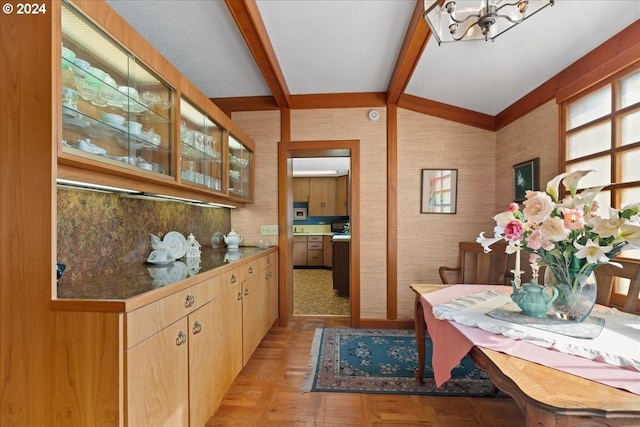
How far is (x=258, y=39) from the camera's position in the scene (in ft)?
6.22

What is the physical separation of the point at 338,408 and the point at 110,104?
214 centimetres

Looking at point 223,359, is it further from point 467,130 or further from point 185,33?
point 467,130

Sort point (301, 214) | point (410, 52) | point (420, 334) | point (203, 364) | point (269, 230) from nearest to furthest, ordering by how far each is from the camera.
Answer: point (203, 364), point (420, 334), point (410, 52), point (269, 230), point (301, 214)

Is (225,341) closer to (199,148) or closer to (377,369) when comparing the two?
(377,369)

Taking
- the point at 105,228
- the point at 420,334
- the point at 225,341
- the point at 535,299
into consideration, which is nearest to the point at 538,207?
the point at 535,299

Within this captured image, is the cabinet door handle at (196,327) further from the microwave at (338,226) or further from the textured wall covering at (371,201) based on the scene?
the microwave at (338,226)

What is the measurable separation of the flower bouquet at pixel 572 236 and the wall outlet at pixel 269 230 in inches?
91.7

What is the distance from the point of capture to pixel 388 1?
1720 millimetres

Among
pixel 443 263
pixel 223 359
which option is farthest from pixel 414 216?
pixel 223 359

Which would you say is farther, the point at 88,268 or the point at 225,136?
the point at 225,136

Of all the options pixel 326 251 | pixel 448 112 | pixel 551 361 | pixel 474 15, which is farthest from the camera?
pixel 326 251

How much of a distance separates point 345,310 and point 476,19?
127 inches

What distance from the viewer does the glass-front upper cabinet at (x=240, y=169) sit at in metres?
2.69

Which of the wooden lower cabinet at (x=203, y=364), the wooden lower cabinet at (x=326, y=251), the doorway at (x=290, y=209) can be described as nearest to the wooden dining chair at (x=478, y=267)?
the doorway at (x=290, y=209)
